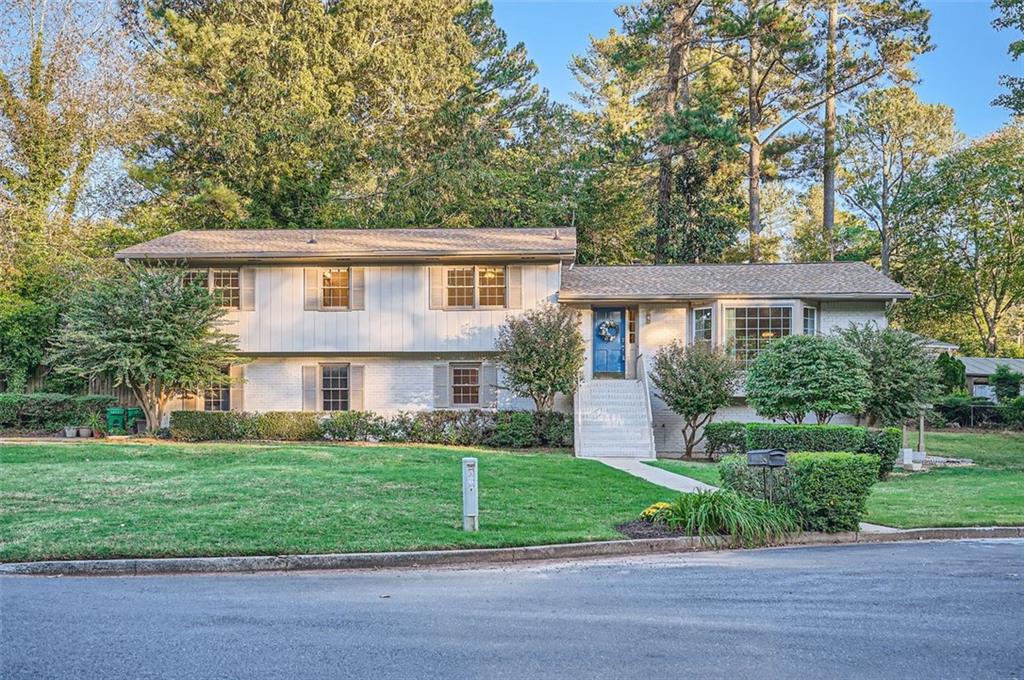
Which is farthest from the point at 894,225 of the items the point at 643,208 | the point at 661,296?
the point at 661,296

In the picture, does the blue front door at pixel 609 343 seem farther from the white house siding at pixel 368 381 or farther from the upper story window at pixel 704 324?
the white house siding at pixel 368 381

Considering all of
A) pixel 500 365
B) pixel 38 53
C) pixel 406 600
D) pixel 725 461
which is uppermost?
pixel 38 53

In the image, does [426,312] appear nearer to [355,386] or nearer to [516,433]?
[355,386]

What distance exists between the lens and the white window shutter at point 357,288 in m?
22.4

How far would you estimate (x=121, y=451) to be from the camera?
56.6 ft

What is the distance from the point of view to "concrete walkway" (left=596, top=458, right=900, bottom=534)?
35.6 ft

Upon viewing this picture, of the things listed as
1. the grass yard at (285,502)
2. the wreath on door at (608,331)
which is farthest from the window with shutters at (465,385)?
the grass yard at (285,502)

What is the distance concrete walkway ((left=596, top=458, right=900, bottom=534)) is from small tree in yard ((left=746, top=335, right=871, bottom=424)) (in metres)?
3.07

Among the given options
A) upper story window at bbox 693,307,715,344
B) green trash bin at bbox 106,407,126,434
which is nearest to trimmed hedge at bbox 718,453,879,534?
upper story window at bbox 693,307,715,344

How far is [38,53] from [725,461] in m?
29.2

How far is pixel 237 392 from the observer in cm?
2278

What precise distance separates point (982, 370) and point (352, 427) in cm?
2809

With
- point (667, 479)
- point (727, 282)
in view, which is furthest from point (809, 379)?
point (727, 282)

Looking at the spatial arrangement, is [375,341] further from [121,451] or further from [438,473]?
[438,473]
